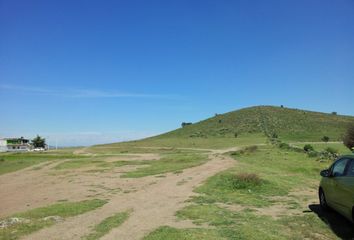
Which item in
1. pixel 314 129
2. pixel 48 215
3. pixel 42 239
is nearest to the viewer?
pixel 42 239

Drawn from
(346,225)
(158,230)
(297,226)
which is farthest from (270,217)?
(158,230)

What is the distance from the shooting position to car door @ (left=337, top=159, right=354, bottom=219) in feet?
30.1

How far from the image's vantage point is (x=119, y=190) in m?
19.5

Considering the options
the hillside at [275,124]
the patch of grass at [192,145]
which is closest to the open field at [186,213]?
the patch of grass at [192,145]

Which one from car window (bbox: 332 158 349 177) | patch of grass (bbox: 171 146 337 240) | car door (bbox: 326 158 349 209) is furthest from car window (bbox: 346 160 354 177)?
patch of grass (bbox: 171 146 337 240)

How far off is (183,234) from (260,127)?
109 metres

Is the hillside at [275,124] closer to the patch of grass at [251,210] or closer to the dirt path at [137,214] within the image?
the patch of grass at [251,210]

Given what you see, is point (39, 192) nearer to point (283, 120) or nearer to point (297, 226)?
point (297, 226)

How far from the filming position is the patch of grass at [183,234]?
9.02m

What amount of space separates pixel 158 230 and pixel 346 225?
471 centimetres

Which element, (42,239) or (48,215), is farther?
(48,215)

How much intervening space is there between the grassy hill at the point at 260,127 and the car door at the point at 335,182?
268 feet

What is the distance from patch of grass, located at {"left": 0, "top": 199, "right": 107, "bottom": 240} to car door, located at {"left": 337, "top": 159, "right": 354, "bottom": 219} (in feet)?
25.0

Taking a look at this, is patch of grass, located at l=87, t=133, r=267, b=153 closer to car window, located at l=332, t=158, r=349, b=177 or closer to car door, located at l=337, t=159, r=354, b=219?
car window, located at l=332, t=158, r=349, b=177
